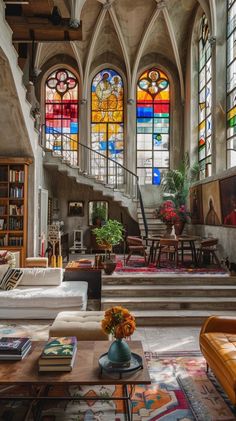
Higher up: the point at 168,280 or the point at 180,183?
the point at 180,183

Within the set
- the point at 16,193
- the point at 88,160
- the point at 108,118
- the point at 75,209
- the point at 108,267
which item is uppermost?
the point at 108,118

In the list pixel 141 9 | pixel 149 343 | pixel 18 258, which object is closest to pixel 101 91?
pixel 141 9

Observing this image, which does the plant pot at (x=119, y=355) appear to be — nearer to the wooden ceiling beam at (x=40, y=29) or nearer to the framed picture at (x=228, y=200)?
the framed picture at (x=228, y=200)

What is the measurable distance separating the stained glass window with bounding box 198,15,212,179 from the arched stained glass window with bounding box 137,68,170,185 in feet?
5.54

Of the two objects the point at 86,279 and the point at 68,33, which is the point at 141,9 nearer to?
the point at 68,33

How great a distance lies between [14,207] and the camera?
8.17 metres

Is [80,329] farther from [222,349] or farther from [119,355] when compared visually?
[222,349]

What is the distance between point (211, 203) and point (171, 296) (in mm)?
3261

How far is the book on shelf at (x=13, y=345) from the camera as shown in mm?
2908

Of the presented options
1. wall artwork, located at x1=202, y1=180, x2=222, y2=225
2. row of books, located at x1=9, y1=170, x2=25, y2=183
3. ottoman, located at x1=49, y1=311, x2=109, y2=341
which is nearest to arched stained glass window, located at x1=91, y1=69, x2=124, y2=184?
wall artwork, located at x1=202, y1=180, x2=222, y2=225

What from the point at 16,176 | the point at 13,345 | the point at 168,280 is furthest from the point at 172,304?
the point at 16,176

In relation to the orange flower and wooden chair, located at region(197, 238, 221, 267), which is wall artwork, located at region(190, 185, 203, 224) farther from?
the orange flower

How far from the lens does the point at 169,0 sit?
36.9 feet

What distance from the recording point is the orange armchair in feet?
9.12
